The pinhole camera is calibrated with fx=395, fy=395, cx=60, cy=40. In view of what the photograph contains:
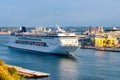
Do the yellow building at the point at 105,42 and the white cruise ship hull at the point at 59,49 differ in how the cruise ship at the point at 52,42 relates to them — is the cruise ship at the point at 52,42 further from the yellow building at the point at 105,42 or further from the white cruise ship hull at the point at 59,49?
the yellow building at the point at 105,42

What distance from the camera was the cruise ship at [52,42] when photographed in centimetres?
2836

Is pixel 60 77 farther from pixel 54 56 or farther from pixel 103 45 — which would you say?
pixel 103 45

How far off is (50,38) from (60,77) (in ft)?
45.8

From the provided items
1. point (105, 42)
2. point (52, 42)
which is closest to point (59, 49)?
point (52, 42)

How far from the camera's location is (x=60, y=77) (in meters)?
16.8

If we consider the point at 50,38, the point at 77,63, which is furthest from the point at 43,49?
the point at 77,63

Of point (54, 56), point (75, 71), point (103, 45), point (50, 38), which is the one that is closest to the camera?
point (75, 71)

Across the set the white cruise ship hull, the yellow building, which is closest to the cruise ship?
the white cruise ship hull

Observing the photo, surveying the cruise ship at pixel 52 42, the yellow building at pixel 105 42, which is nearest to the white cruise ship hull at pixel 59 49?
the cruise ship at pixel 52 42

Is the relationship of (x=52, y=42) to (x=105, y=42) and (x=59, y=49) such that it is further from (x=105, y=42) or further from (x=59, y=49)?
(x=105, y=42)

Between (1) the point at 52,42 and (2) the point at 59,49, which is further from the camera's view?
A: (1) the point at 52,42

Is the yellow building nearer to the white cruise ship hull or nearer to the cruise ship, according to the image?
the cruise ship

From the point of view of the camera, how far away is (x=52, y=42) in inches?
1180

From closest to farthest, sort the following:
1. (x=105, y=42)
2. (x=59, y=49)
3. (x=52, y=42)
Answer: (x=59, y=49) < (x=52, y=42) < (x=105, y=42)
